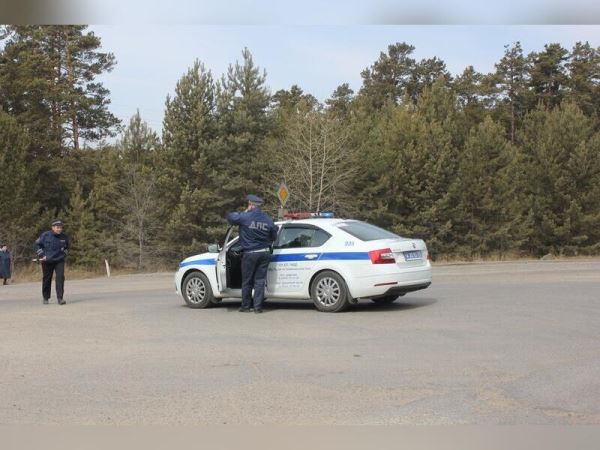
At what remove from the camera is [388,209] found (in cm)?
4556

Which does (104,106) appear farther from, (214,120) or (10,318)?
(10,318)

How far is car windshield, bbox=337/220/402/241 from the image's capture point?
1173 cm

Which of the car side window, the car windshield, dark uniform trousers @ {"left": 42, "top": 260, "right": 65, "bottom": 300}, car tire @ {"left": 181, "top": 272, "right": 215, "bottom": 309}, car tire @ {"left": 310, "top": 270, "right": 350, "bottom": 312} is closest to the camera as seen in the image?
car tire @ {"left": 310, "top": 270, "right": 350, "bottom": 312}

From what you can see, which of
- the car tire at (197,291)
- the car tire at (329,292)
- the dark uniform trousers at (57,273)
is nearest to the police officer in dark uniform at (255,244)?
the car tire at (329,292)

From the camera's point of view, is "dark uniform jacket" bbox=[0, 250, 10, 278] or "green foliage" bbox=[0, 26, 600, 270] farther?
"green foliage" bbox=[0, 26, 600, 270]

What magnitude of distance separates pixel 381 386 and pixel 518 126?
203 ft

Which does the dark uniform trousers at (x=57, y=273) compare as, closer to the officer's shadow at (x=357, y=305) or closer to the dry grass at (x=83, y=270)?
the officer's shadow at (x=357, y=305)

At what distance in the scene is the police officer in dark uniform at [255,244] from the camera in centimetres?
1160

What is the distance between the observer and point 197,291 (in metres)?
12.9

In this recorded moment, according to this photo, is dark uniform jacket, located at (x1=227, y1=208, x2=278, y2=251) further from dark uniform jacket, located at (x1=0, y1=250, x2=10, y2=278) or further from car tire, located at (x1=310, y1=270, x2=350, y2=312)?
dark uniform jacket, located at (x1=0, y1=250, x2=10, y2=278)

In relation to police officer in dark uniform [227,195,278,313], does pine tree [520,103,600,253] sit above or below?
above

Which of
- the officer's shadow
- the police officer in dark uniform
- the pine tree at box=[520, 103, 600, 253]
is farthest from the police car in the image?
the pine tree at box=[520, 103, 600, 253]

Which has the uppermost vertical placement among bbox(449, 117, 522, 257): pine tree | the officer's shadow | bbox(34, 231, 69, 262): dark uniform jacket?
bbox(449, 117, 522, 257): pine tree

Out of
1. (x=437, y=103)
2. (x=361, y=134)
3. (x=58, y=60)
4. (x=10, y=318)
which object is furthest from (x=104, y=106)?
(x=10, y=318)
